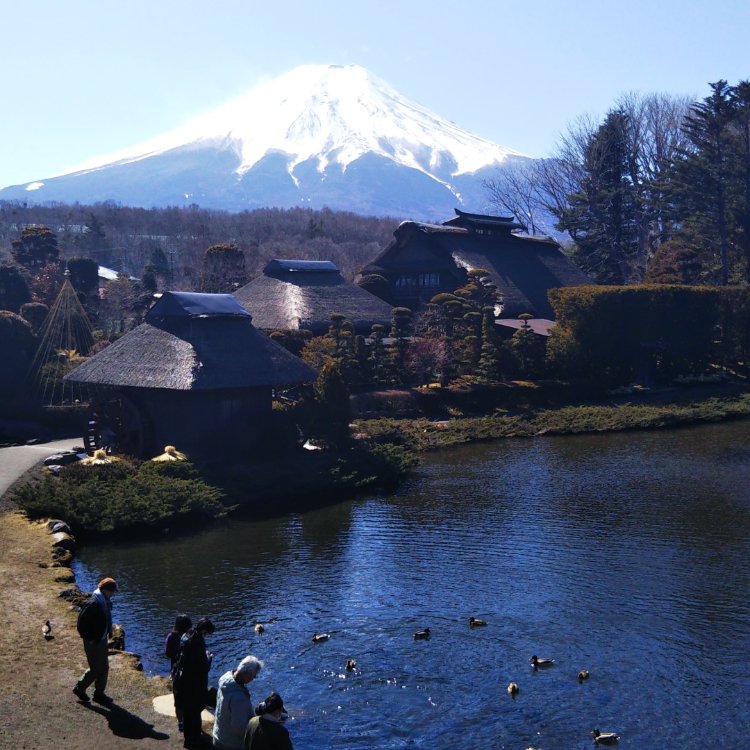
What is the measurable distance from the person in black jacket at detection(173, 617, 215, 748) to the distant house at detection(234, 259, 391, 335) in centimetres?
3333

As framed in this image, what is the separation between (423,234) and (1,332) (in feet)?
87.7

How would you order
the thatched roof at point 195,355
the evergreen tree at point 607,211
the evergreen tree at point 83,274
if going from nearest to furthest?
the thatched roof at point 195,355
the evergreen tree at point 83,274
the evergreen tree at point 607,211

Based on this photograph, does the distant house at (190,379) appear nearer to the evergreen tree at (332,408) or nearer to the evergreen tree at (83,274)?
the evergreen tree at (332,408)

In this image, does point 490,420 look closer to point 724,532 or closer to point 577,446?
point 577,446

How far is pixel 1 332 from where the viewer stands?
34.4 metres

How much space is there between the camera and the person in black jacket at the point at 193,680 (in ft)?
32.4

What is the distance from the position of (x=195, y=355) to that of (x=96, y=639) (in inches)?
646

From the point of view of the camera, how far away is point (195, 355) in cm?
2670

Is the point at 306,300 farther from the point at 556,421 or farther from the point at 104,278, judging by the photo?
the point at 104,278

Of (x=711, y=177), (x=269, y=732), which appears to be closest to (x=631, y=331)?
(x=711, y=177)

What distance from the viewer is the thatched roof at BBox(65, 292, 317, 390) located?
26.4 meters

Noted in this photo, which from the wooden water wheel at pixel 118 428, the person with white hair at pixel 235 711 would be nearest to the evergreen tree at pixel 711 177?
the wooden water wheel at pixel 118 428

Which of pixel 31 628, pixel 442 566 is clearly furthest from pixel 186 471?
pixel 31 628

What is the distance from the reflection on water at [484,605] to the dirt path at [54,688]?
1159mm
